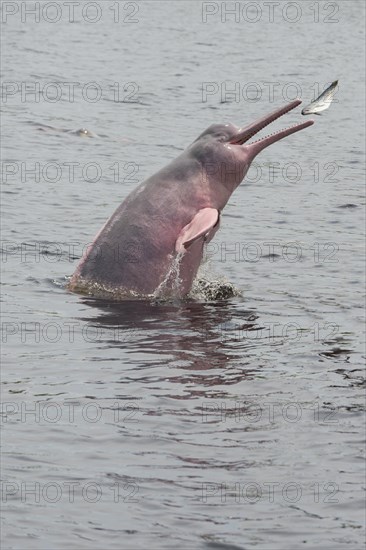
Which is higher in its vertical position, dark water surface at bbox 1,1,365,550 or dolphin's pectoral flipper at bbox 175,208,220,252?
dolphin's pectoral flipper at bbox 175,208,220,252

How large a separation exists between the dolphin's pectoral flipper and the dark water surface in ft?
2.54

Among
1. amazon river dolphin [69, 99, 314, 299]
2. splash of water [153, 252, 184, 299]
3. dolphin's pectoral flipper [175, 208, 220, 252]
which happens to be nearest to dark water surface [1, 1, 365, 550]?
splash of water [153, 252, 184, 299]

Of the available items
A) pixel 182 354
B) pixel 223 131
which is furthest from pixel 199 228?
pixel 182 354

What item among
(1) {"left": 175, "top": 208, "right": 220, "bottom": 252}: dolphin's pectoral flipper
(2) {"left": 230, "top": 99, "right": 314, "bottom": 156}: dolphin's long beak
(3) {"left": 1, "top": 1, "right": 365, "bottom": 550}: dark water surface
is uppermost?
(2) {"left": 230, "top": 99, "right": 314, "bottom": 156}: dolphin's long beak

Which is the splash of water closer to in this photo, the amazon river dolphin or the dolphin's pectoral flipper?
the amazon river dolphin

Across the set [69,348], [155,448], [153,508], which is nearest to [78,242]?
[69,348]

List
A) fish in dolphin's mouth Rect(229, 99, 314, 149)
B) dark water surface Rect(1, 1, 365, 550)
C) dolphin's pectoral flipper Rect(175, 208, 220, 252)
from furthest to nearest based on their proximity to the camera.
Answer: fish in dolphin's mouth Rect(229, 99, 314, 149) < dolphin's pectoral flipper Rect(175, 208, 220, 252) < dark water surface Rect(1, 1, 365, 550)

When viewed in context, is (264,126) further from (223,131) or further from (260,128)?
(223,131)

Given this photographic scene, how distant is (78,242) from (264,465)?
28.1 ft

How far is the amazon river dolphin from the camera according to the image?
15.8 meters

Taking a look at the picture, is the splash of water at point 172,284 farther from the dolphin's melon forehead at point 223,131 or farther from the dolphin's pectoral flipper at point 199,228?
the dolphin's melon forehead at point 223,131

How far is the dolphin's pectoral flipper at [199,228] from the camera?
595 inches

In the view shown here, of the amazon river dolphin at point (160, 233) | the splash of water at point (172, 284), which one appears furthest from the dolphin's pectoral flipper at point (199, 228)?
the splash of water at point (172, 284)

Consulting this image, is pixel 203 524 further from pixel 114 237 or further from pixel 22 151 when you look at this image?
pixel 22 151
